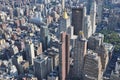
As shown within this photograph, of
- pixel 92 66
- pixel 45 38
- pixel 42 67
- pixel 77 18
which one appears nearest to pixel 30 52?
pixel 42 67

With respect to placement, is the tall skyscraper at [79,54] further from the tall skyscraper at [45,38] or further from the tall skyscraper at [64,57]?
the tall skyscraper at [45,38]

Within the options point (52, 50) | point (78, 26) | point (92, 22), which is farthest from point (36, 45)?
point (92, 22)

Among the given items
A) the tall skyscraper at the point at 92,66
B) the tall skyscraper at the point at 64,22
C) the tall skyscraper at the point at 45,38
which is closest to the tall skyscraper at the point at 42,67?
the tall skyscraper at the point at 92,66

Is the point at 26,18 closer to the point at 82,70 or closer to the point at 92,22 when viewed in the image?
the point at 92,22

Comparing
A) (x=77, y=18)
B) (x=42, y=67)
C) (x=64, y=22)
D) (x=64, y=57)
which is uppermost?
(x=77, y=18)

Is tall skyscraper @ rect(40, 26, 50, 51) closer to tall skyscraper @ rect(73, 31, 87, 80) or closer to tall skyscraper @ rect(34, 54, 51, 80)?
tall skyscraper @ rect(34, 54, 51, 80)

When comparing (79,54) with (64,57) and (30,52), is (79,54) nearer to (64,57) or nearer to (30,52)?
(64,57)
